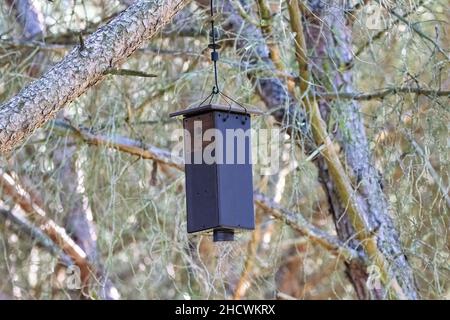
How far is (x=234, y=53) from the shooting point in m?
4.10

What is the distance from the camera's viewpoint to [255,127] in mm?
4117

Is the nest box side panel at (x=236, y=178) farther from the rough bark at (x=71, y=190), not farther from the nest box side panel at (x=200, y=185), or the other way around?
the rough bark at (x=71, y=190)

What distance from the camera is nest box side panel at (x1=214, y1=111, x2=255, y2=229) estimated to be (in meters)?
2.66

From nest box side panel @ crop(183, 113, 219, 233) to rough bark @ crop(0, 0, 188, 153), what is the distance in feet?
0.90

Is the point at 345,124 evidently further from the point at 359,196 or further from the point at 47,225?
the point at 47,225

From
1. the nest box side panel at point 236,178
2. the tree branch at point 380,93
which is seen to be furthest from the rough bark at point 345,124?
the nest box side panel at point 236,178

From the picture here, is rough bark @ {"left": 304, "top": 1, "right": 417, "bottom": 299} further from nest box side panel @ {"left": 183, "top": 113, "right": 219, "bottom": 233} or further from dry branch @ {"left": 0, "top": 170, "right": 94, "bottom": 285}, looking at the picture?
nest box side panel @ {"left": 183, "top": 113, "right": 219, "bottom": 233}

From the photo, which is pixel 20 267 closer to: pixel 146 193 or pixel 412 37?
pixel 146 193

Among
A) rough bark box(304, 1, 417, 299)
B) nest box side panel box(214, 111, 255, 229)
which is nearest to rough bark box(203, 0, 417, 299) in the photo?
rough bark box(304, 1, 417, 299)

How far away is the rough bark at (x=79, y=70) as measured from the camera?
235cm

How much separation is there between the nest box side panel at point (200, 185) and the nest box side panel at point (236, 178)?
0.8 inches

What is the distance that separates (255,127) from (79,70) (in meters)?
1.71

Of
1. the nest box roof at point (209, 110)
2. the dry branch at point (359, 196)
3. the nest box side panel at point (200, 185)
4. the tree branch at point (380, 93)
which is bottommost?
the nest box side panel at point (200, 185)
